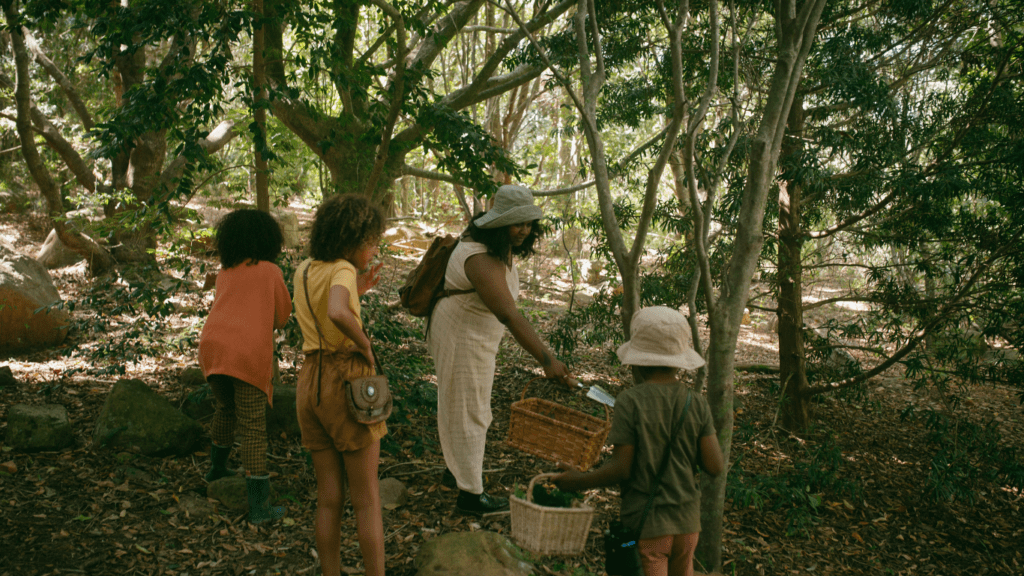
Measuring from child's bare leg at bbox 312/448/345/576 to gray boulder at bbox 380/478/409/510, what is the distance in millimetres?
1114

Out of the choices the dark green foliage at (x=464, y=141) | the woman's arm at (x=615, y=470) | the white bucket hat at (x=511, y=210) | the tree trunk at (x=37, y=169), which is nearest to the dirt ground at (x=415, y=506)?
the woman's arm at (x=615, y=470)

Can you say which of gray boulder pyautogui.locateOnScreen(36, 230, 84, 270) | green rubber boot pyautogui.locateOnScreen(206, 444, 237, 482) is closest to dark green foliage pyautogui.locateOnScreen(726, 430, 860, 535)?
green rubber boot pyautogui.locateOnScreen(206, 444, 237, 482)

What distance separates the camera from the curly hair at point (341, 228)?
2.54 meters

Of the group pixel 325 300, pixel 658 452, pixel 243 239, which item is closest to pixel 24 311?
pixel 243 239

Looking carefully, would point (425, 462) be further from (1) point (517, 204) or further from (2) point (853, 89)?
(2) point (853, 89)

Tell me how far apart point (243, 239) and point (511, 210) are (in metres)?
1.40

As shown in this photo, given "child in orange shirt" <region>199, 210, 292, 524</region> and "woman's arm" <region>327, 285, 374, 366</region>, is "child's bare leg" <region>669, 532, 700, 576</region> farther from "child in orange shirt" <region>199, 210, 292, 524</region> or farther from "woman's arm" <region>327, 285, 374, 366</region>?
"child in orange shirt" <region>199, 210, 292, 524</region>

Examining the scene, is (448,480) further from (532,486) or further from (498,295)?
(532,486)

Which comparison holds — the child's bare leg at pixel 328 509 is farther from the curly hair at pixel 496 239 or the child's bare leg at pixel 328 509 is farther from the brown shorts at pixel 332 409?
the curly hair at pixel 496 239

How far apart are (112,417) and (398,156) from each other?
3.40 m

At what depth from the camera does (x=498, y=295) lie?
300 centimetres

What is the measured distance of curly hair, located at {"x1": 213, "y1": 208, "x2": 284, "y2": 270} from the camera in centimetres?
320

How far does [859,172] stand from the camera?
473 centimetres

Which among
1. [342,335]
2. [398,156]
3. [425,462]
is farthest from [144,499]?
[398,156]
